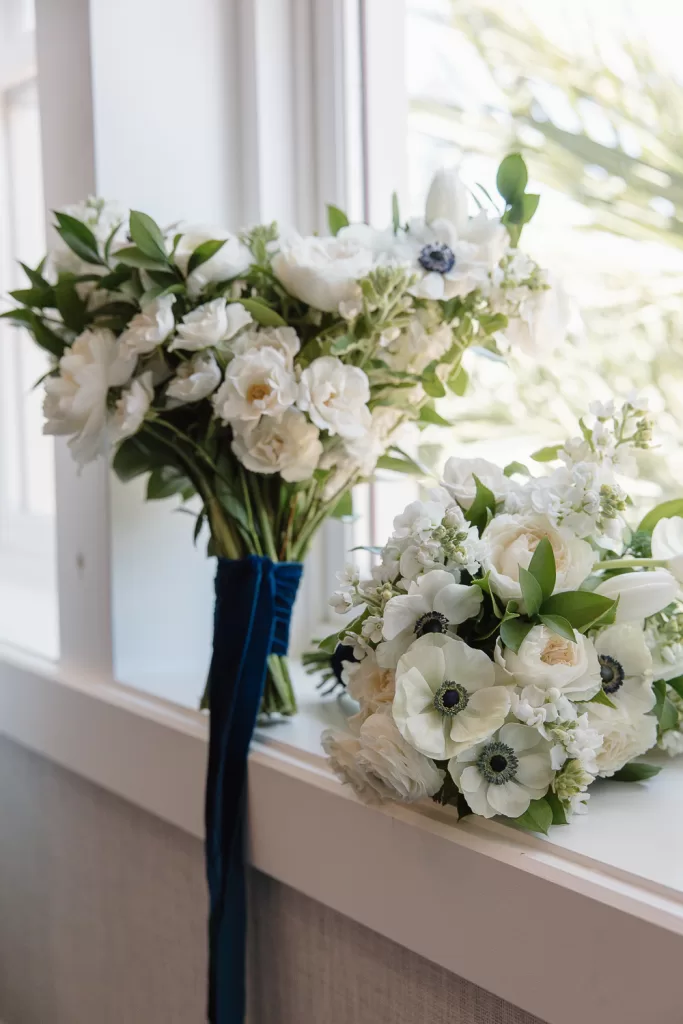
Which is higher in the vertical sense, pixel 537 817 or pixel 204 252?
pixel 204 252

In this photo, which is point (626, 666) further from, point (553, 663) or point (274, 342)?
point (274, 342)

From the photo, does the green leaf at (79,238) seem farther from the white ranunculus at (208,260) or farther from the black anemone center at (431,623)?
the black anemone center at (431,623)

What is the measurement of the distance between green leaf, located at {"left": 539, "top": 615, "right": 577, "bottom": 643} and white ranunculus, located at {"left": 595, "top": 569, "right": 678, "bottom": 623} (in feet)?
0.19

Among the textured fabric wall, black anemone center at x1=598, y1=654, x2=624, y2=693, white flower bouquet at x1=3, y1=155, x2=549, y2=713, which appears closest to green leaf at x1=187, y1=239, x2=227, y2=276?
white flower bouquet at x1=3, y1=155, x2=549, y2=713

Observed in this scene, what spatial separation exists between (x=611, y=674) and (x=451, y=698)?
0.47ft

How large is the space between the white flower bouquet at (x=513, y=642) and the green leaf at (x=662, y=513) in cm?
4

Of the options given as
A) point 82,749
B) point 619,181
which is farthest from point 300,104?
point 82,749

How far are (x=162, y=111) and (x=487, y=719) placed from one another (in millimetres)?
889

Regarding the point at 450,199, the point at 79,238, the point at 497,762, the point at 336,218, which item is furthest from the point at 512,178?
the point at 497,762

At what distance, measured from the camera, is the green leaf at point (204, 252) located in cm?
80

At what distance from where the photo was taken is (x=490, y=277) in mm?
789

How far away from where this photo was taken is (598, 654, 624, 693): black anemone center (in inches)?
25.8

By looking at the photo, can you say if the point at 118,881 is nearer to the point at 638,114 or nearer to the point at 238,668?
the point at 238,668

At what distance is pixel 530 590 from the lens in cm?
58
